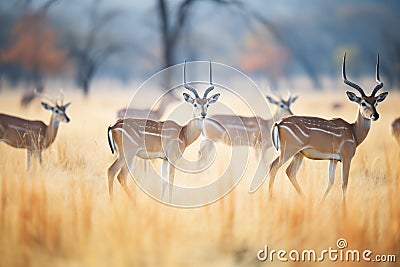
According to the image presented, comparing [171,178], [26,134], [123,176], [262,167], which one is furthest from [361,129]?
[26,134]

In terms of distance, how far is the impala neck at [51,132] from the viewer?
6.56m

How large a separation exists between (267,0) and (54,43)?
628 centimetres

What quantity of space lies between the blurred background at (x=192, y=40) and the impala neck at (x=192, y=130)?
360 cm

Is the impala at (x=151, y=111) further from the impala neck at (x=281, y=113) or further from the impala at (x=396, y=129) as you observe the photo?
the impala at (x=396, y=129)

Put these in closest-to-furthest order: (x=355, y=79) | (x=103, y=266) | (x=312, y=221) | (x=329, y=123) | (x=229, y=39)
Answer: (x=103, y=266), (x=312, y=221), (x=329, y=123), (x=355, y=79), (x=229, y=39)

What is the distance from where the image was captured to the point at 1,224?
4.57 metres

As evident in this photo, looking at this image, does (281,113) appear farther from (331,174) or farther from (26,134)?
(26,134)

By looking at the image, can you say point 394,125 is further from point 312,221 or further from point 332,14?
point 332,14

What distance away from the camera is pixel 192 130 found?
5762 millimetres

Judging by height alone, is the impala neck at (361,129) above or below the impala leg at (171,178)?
above

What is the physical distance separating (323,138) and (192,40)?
1015 cm

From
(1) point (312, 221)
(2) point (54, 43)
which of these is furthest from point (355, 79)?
(1) point (312, 221)

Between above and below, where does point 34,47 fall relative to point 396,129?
above

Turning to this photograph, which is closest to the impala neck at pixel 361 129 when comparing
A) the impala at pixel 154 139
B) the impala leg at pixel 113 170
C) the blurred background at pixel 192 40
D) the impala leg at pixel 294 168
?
the impala leg at pixel 294 168
